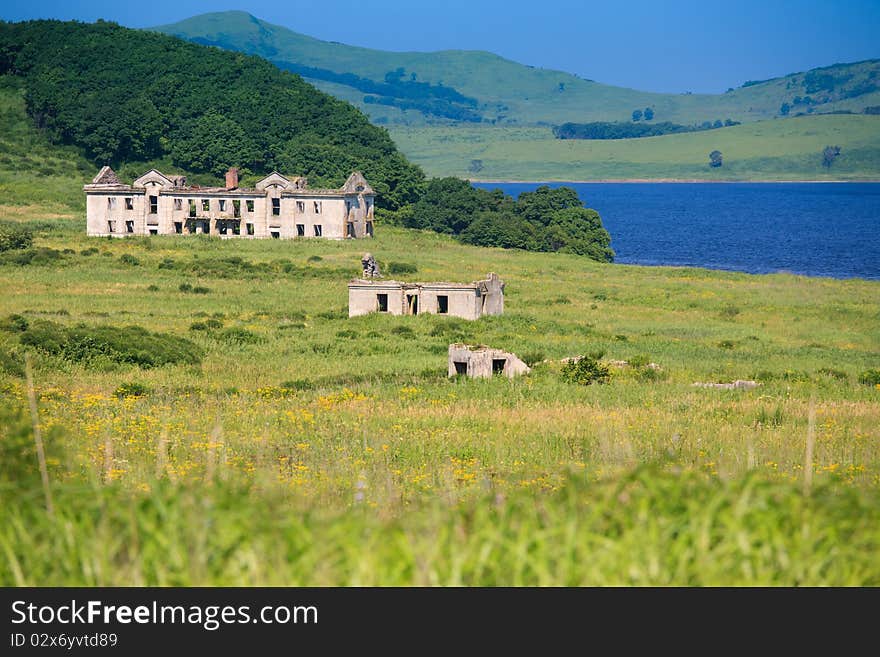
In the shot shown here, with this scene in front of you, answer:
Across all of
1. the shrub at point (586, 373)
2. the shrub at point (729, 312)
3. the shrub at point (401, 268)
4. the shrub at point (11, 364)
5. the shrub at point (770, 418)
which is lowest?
the shrub at point (729, 312)

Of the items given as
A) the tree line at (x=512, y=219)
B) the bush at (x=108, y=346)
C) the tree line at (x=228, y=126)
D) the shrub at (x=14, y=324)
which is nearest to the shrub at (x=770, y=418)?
the bush at (x=108, y=346)

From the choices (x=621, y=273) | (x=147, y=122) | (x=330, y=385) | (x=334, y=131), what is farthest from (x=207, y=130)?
(x=330, y=385)

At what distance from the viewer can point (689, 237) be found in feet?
521

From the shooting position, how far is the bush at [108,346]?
Answer: 3775cm

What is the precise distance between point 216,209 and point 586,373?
63753 mm

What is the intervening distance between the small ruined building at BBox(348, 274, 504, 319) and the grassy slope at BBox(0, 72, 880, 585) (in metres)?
1.26

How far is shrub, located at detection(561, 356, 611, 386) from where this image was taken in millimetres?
36156

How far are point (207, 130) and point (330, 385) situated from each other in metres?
103

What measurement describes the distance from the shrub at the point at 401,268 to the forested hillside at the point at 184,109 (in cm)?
4615

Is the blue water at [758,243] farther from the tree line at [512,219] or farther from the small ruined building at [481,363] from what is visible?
→ the small ruined building at [481,363]

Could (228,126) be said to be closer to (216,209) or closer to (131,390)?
(216,209)

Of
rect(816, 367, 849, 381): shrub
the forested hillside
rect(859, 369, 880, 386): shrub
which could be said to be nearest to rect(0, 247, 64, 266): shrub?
rect(816, 367, 849, 381): shrub
